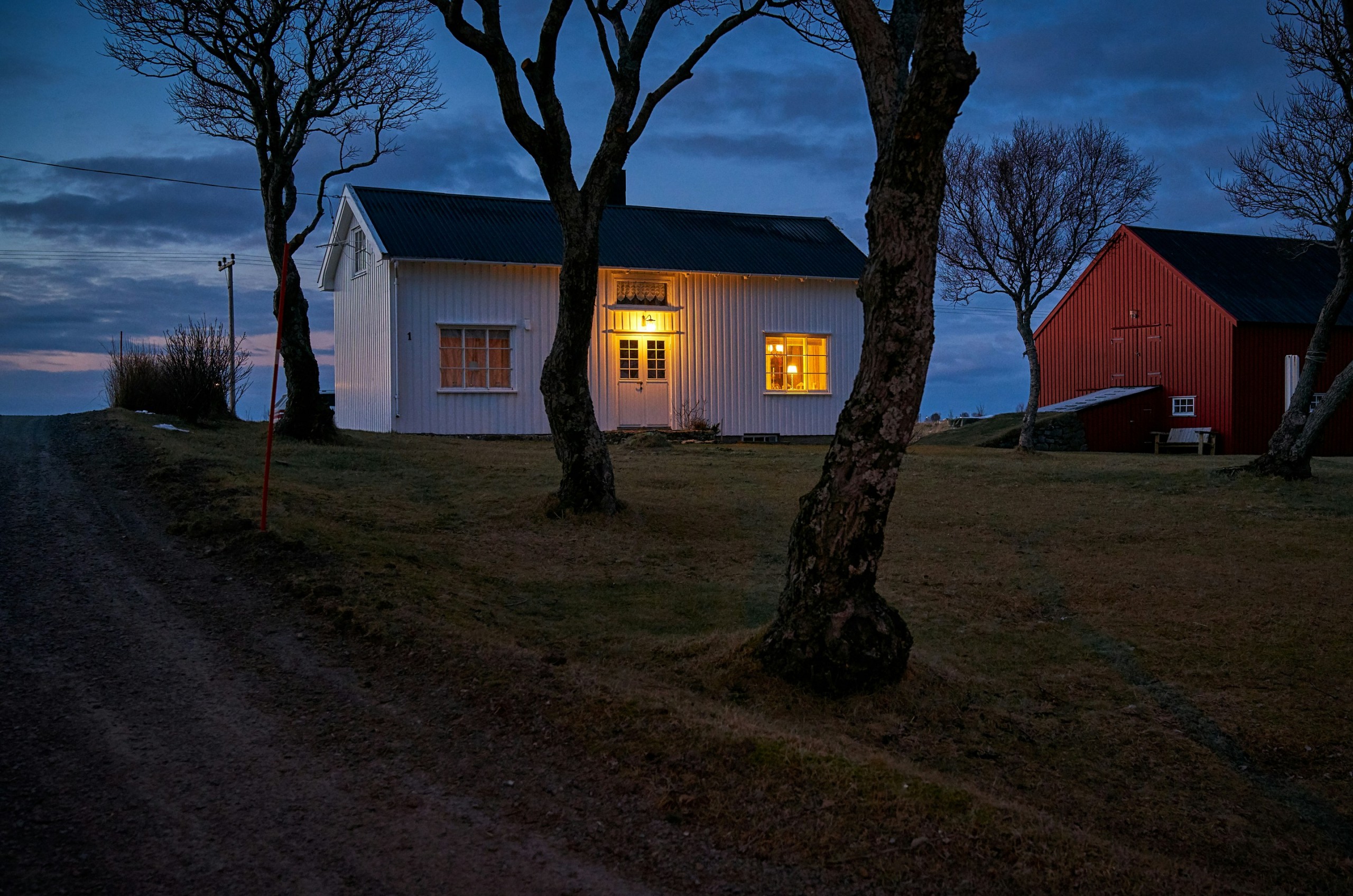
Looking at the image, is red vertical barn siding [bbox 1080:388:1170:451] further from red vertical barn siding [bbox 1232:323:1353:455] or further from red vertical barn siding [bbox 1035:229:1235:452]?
red vertical barn siding [bbox 1232:323:1353:455]

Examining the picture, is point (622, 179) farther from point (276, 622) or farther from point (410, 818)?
point (410, 818)

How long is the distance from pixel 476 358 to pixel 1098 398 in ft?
56.6

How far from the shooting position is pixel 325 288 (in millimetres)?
25547

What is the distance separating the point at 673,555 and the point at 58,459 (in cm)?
761

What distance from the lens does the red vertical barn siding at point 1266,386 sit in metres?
25.9

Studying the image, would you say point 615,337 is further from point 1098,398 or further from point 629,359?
point 1098,398

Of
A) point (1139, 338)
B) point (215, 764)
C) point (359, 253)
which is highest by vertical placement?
point (359, 253)

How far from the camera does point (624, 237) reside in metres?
22.9

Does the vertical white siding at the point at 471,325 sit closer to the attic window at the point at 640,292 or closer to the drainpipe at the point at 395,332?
the drainpipe at the point at 395,332

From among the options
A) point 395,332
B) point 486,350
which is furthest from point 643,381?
point 395,332

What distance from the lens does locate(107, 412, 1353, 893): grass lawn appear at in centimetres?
404

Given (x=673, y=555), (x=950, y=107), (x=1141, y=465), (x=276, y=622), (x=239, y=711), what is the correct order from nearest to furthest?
(x=239, y=711), (x=950, y=107), (x=276, y=622), (x=673, y=555), (x=1141, y=465)

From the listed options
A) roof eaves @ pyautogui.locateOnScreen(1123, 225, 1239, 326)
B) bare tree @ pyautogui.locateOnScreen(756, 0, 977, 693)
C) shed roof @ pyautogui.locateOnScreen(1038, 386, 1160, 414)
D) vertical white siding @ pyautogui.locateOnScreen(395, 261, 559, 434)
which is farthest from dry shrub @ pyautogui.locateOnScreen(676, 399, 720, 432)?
bare tree @ pyautogui.locateOnScreen(756, 0, 977, 693)

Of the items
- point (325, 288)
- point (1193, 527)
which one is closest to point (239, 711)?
point (1193, 527)
